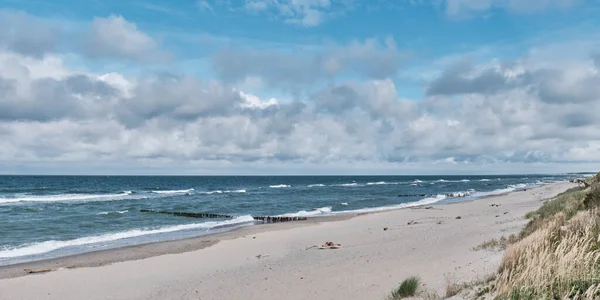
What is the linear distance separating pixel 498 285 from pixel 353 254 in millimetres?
9852

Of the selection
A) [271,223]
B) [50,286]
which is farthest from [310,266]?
[271,223]

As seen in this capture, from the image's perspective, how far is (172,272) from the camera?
15383mm

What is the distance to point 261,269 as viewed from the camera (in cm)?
1474

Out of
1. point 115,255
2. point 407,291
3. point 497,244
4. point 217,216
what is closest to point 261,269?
point 407,291

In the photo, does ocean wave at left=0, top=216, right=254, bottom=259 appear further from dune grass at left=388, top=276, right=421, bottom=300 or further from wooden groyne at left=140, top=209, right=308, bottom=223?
dune grass at left=388, top=276, right=421, bottom=300

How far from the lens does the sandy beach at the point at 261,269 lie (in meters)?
11.1

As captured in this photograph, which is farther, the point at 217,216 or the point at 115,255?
the point at 217,216

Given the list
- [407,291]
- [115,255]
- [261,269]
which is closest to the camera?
[407,291]

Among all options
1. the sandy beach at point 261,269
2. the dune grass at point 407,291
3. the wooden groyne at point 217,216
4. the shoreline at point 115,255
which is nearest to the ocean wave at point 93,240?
the wooden groyne at point 217,216

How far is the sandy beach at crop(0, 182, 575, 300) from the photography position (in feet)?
36.3

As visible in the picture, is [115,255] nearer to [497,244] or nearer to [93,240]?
[93,240]

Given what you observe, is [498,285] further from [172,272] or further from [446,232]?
[446,232]

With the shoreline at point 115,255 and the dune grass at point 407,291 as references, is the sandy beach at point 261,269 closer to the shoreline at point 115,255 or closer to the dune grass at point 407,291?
the shoreline at point 115,255

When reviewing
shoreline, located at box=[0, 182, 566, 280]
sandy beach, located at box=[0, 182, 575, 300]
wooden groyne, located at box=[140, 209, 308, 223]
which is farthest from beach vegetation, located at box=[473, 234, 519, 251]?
wooden groyne, located at box=[140, 209, 308, 223]
